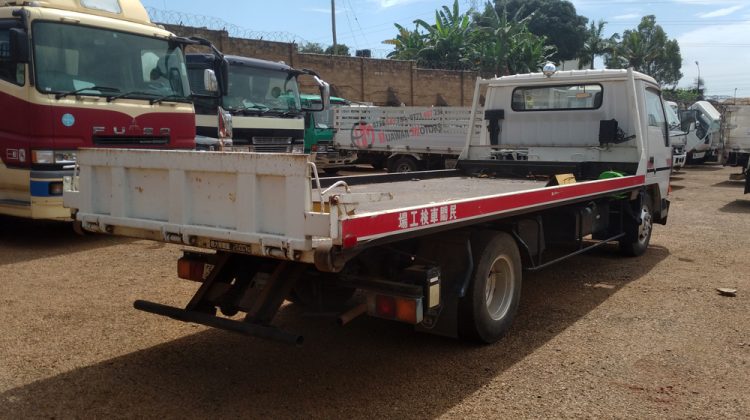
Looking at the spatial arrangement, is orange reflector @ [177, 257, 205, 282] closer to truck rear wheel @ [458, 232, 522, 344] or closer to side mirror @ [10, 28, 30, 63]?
truck rear wheel @ [458, 232, 522, 344]

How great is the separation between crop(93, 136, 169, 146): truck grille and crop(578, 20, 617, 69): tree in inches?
2263

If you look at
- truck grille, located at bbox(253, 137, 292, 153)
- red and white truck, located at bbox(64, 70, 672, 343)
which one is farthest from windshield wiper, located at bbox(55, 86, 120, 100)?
truck grille, located at bbox(253, 137, 292, 153)

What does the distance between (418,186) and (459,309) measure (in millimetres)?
2479

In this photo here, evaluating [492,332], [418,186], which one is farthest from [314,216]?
[418,186]

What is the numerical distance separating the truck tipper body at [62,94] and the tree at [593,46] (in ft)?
189

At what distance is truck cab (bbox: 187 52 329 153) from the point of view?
11.2m

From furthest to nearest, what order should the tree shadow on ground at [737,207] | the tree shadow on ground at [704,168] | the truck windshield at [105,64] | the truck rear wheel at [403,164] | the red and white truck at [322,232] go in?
the tree shadow on ground at [704,168]
the truck rear wheel at [403,164]
the tree shadow on ground at [737,207]
the truck windshield at [105,64]
the red and white truck at [322,232]

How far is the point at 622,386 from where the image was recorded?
4.07 m

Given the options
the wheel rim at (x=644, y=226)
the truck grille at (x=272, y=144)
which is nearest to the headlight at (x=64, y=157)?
the truck grille at (x=272, y=144)

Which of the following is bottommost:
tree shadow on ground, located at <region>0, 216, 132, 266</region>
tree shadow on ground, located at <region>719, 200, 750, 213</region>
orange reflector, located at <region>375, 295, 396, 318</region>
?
tree shadow on ground, located at <region>719, 200, 750, 213</region>

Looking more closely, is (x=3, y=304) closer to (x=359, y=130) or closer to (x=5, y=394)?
(x=5, y=394)

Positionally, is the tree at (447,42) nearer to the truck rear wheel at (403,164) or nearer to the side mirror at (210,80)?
the truck rear wheel at (403,164)

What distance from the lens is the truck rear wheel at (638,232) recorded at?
7.89 metres

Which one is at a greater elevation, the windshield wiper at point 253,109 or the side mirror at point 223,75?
the side mirror at point 223,75
